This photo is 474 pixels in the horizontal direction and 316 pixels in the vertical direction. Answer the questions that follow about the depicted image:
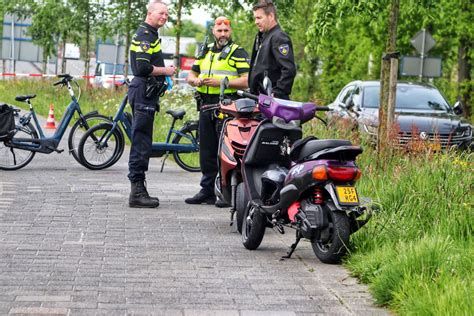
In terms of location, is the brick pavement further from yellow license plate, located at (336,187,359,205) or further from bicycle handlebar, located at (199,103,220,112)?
bicycle handlebar, located at (199,103,220,112)

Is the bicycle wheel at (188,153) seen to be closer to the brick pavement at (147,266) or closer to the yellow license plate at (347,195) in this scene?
the brick pavement at (147,266)

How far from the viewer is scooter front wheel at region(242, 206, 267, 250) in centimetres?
847

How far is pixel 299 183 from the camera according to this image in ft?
26.1

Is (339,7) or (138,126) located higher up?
(339,7)

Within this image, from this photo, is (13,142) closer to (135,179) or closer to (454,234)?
(135,179)

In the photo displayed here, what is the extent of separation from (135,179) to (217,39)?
1.59 meters

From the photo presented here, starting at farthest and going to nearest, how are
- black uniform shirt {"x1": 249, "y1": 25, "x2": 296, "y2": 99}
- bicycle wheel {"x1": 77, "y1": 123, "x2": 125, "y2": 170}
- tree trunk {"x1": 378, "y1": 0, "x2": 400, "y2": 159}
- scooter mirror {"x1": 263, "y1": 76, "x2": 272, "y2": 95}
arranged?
bicycle wheel {"x1": 77, "y1": 123, "x2": 125, "y2": 170}
tree trunk {"x1": 378, "y1": 0, "x2": 400, "y2": 159}
black uniform shirt {"x1": 249, "y1": 25, "x2": 296, "y2": 99}
scooter mirror {"x1": 263, "y1": 76, "x2": 272, "y2": 95}

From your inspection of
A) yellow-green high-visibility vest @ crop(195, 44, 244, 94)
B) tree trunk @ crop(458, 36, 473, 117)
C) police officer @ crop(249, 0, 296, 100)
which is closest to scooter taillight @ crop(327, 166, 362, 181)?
police officer @ crop(249, 0, 296, 100)

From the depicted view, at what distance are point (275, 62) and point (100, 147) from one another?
4941 millimetres

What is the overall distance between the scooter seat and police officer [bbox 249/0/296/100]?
1636 millimetres

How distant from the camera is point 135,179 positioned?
11.0 metres

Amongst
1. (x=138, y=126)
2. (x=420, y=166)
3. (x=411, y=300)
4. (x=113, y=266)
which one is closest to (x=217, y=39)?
(x=138, y=126)

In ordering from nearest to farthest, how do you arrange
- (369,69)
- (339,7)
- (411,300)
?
(411,300), (339,7), (369,69)

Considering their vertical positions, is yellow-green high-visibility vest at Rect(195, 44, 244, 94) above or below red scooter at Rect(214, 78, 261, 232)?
above
